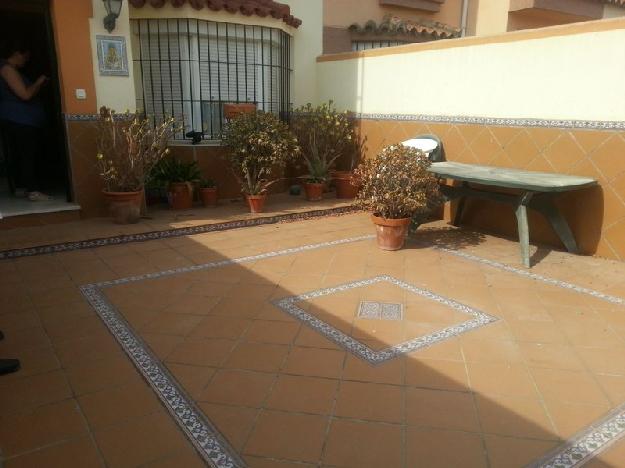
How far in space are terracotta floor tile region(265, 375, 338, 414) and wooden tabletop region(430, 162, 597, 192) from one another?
269cm

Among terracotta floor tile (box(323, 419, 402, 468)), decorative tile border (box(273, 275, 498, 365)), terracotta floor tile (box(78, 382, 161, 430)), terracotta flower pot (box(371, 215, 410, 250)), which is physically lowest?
terracotta floor tile (box(78, 382, 161, 430))

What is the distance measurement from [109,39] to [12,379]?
4.27 m

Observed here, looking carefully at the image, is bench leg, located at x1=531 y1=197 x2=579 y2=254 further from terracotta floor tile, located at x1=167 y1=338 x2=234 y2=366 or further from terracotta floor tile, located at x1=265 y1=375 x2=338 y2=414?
terracotta floor tile, located at x1=167 y1=338 x2=234 y2=366

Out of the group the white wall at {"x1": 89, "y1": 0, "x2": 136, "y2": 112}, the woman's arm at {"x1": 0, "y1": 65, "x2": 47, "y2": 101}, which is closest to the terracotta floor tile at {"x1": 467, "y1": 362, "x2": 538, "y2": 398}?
the white wall at {"x1": 89, "y1": 0, "x2": 136, "y2": 112}

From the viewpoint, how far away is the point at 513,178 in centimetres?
447

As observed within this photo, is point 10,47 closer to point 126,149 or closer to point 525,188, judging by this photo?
point 126,149

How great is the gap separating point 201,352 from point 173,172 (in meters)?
3.97

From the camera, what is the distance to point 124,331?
312 cm

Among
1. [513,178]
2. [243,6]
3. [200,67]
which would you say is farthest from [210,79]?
[513,178]

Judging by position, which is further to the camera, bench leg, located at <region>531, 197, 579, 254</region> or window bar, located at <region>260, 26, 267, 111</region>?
window bar, located at <region>260, 26, 267, 111</region>

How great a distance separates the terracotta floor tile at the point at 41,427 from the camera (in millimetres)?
2104

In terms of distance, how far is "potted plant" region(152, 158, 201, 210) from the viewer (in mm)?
6262

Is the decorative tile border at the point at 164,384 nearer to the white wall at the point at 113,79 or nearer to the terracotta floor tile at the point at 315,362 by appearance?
the terracotta floor tile at the point at 315,362

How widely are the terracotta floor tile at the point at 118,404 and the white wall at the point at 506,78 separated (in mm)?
4506
